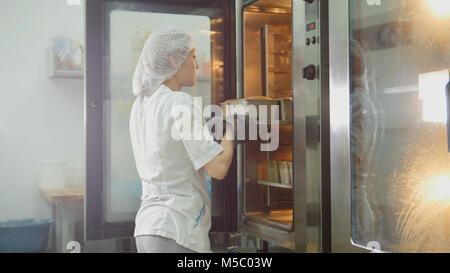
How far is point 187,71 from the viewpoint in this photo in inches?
71.7

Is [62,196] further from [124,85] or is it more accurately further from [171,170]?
[171,170]

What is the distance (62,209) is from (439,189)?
58.8 inches

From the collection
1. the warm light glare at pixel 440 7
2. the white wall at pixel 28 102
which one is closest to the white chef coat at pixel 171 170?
the white wall at pixel 28 102

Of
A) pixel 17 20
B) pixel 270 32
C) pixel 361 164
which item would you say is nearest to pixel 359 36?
pixel 361 164

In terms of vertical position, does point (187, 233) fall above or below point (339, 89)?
below

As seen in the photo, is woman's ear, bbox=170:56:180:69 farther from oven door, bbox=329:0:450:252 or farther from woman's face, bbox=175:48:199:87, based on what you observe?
oven door, bbox=329:0:450:252

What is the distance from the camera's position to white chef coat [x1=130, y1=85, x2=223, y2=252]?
1.68 meters

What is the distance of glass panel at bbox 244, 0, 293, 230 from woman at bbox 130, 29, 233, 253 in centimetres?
39

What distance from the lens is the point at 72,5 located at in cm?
202

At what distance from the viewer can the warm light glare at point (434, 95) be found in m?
1.26

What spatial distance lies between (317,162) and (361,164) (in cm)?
17
